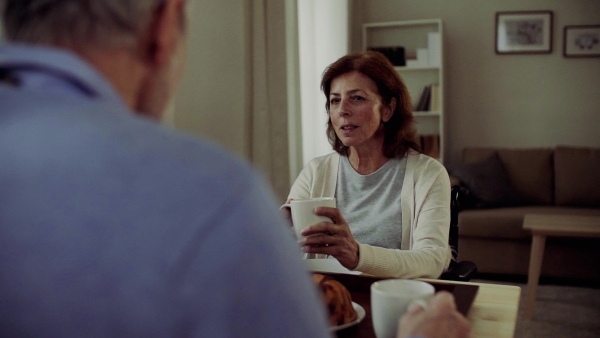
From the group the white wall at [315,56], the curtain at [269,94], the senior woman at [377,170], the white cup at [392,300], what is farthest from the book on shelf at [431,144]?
the white cup at [392,300]

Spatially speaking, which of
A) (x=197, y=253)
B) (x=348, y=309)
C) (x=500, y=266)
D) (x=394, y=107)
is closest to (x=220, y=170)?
(x=197, y=253)

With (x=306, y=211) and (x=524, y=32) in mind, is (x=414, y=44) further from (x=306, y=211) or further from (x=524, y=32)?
(x=306, y=211)

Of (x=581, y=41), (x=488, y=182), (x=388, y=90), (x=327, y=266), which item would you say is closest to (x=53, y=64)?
(x=327, y=266)

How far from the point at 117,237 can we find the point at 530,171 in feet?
15.6

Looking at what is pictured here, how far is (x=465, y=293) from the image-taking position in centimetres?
111

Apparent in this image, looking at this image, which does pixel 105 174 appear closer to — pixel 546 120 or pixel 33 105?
pixel 33 105

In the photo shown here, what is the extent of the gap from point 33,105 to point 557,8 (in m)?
5.47

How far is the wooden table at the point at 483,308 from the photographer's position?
37.4 inches

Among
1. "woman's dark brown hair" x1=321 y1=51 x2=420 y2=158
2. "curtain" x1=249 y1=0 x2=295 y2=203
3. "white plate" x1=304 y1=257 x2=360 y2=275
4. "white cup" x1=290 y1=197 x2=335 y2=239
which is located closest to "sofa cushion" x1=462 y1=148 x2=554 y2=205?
"curtain" x1=249 y1=0 x2=295 y2=203

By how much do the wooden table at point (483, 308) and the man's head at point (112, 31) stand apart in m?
0.57

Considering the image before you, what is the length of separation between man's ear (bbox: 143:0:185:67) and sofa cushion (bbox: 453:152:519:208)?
13.6 ft

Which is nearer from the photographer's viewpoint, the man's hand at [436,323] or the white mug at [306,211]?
the man's hand at [436,323]

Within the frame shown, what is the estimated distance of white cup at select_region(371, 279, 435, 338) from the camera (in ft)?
2.62

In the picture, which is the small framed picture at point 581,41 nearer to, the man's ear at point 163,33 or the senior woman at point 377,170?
the senior woman at point 377,170
